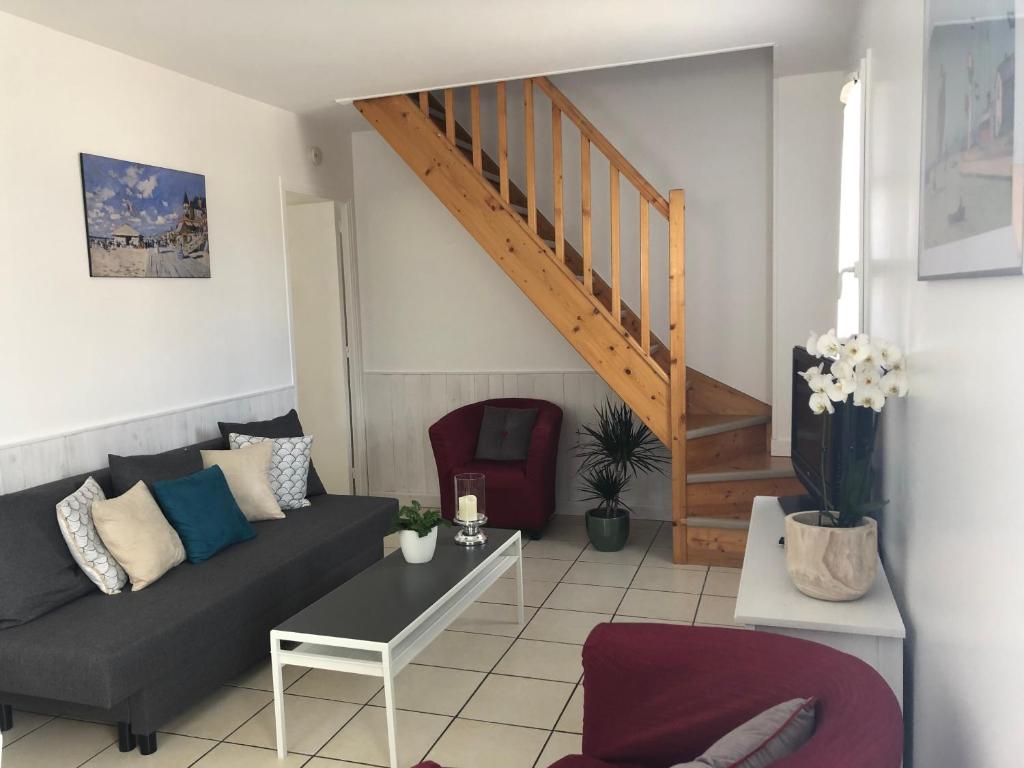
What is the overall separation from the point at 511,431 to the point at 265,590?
7.54 ft

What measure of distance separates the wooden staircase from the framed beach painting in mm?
1225

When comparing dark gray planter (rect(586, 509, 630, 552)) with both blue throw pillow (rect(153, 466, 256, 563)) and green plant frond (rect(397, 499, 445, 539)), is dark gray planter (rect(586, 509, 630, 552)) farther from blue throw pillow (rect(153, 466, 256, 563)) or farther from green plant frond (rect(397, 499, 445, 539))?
blue throw pillow (rect(153, 466, 256, 563))

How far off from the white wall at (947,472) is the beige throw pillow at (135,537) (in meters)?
2.63

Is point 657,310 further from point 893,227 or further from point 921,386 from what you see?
point 921,386

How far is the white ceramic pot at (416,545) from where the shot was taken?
3.34 metres

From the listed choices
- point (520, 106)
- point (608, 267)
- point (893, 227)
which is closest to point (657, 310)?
point (608, 267)

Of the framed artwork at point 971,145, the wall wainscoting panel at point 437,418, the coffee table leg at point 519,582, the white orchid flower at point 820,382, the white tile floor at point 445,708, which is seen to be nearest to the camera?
the framed artwork at point 971,145

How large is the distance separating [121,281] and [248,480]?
3.67ft

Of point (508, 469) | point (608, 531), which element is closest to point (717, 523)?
point (608, 531)

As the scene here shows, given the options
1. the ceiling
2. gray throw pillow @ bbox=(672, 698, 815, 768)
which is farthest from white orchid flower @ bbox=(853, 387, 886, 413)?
the ceiling

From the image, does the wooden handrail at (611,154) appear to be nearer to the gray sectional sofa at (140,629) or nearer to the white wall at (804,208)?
the white wall at (804,208)

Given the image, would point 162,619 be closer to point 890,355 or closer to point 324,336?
point 890,355

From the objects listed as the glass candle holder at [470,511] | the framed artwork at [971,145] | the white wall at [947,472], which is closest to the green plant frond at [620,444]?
the glass candle holder at [470,511]

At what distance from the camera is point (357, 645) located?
265cm
